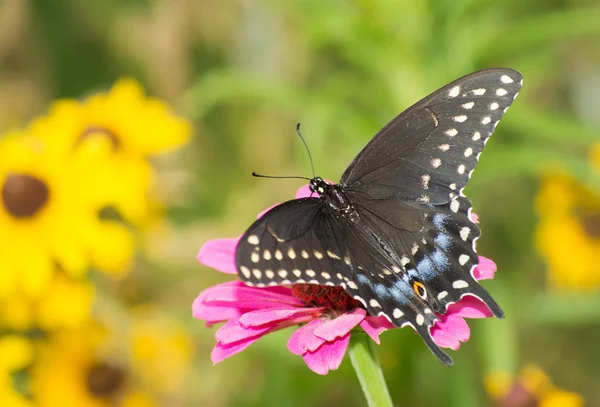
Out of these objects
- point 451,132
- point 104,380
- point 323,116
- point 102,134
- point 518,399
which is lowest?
point 518,399

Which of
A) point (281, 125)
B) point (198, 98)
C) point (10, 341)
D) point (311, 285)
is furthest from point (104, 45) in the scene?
point (311, 285)

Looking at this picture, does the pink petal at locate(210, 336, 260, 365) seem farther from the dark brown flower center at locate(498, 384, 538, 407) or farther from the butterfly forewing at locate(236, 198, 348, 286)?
the dark brown flower center at locate(498, 384, 538, 407)

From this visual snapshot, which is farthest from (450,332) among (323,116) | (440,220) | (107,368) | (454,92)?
(107,368)

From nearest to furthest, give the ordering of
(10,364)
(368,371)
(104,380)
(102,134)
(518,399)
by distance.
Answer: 1. (368,371)
2. (518,399)
3. (10,364)
4. (102,134)
5. (104,380)

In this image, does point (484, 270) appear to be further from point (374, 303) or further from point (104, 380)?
point (104, 380)

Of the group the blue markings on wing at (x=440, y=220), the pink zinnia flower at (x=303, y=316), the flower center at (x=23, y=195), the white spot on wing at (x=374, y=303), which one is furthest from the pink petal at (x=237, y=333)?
the flower center at (x=23, y=195)

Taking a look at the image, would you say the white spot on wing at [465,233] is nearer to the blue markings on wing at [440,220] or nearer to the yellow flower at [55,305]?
the blue markings on wing at [440,220]
